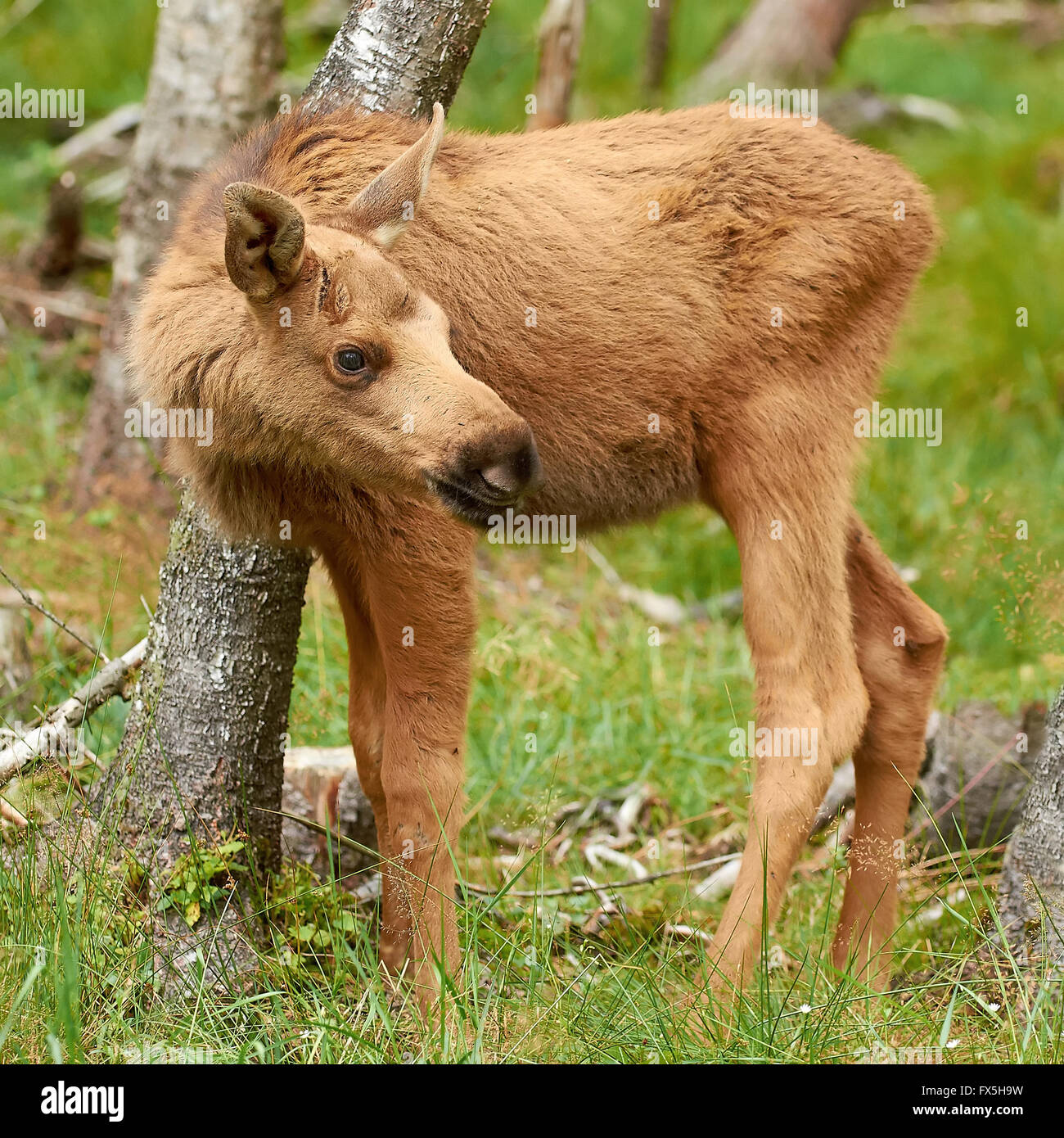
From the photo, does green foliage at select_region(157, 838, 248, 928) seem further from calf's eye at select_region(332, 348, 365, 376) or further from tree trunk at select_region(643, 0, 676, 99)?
tree trunk at select_region(643, 0, 676, 99)

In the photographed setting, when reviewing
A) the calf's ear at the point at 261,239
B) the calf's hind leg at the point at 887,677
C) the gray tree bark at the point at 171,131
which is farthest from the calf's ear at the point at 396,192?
the gray tree bark at the point at 171,131

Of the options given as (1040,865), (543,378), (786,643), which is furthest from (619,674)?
(1040,865)

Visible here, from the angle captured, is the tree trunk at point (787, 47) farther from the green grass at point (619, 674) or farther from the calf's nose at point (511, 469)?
the calf's nose at point (511, 469)

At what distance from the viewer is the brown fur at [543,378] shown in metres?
3.89

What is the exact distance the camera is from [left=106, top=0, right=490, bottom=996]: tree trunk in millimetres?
4535

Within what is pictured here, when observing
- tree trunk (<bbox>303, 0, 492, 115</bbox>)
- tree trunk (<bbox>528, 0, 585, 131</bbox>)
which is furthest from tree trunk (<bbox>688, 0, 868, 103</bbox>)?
tree trunk (<bbox>303, 0, 492, 115</bbox>)

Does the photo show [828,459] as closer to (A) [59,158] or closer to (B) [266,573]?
(B) [266,573]

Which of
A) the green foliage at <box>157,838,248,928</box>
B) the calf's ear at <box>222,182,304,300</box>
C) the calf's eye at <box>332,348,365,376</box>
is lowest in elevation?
the green foliage at <box>157,838,248,928</box>

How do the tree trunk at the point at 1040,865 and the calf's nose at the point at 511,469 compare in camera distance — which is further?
the tree trunk at the point at 1040,865

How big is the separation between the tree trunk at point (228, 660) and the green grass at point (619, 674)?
0.25 meters

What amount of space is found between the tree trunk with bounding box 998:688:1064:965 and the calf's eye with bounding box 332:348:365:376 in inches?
101

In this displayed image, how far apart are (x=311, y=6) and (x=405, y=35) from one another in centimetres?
961

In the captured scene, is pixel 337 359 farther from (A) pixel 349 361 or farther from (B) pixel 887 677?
(B) pixel 887 677
